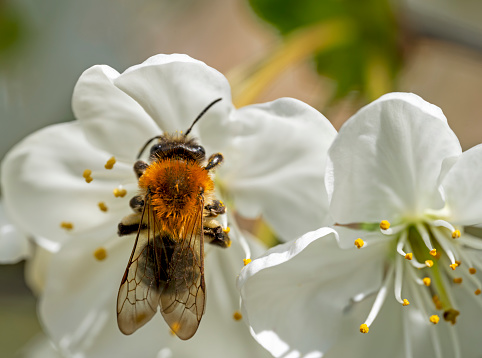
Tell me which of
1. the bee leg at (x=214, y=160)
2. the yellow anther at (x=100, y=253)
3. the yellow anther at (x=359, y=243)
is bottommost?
the yellow anther at (x=100, y=253)

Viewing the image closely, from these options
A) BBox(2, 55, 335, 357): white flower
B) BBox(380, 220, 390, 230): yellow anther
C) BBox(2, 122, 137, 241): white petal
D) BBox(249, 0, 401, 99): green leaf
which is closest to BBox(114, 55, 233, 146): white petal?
BBox(2, 55, 335, 357): white flower

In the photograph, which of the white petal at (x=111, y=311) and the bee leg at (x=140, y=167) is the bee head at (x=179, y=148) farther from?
the white petal at (x=111, y=311)

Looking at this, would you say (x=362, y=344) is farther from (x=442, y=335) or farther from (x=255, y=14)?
(x=255, y=14)

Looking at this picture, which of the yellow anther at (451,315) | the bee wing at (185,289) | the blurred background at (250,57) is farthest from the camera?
the blurred background at (250,57)

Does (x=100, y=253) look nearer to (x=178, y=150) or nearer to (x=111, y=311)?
(x=111, y=311)

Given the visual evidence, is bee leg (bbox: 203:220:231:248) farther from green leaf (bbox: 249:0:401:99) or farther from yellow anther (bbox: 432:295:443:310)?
green leaf (bbox: 249:0:401:99)

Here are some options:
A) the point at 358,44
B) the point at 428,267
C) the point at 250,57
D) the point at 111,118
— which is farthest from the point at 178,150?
the point at 250,57

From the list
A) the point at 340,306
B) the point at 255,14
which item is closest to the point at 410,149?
the point at 340,306

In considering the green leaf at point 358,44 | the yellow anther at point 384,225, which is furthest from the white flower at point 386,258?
the green leaf at point 358,44
